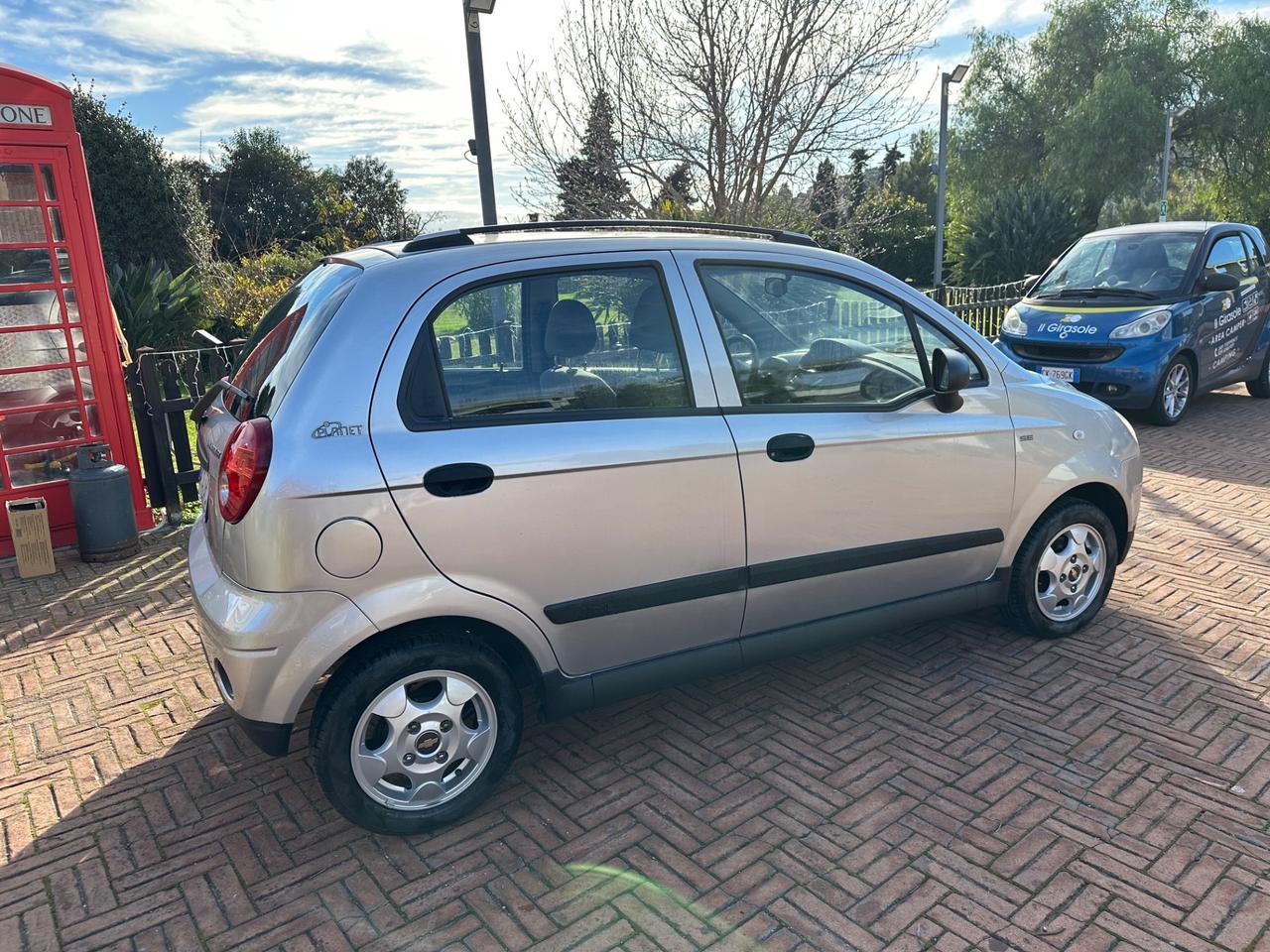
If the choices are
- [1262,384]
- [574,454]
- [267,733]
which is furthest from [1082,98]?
[267,733]

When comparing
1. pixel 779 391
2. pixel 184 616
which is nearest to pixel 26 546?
pixel 184 616

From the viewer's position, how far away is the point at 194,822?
3.10 m

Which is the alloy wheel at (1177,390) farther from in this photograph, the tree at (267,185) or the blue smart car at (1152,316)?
the tree at (267,185)

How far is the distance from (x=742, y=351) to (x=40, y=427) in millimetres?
5049

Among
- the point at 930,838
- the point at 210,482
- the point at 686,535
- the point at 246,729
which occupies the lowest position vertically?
the point at 930,838

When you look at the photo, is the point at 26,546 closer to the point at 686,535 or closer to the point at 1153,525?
the point at 686,535

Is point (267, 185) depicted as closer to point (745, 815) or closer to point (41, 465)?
point (41, 465)

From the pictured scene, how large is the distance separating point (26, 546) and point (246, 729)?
3.56 meters

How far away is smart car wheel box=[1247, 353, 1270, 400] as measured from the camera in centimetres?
964

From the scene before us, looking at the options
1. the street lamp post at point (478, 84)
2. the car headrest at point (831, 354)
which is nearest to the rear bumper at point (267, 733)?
the car headrest at point (831, 354)

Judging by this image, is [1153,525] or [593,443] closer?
[593,443]

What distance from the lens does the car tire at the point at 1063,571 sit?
4.03m

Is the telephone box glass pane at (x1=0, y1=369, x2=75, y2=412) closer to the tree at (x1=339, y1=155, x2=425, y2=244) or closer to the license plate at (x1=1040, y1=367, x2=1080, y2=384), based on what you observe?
the license plate at (x1=1040, y1=367, x2=1080, y2=384)

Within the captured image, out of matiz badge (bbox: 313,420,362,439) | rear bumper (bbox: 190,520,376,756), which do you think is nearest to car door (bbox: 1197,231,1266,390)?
matiz badge (bbox: 313,420,362,439)
